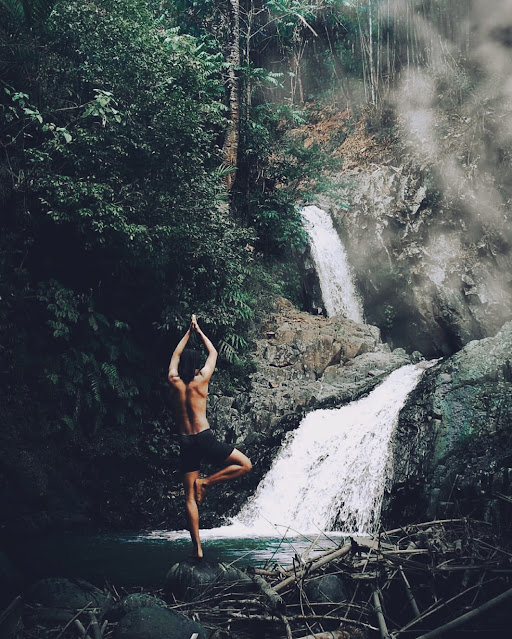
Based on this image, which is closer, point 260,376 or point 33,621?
point 33,621

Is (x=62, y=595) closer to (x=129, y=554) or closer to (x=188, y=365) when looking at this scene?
(x=188, y=365)

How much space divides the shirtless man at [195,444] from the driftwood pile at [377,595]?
857 millimetres

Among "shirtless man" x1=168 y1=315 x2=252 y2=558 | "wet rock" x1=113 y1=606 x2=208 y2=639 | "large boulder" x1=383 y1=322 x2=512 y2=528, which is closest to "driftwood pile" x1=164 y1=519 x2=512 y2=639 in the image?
"wet rock" x1=113 y1=606 x2=208 y2=639

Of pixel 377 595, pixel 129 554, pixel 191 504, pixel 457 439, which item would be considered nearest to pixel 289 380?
pixel 457 439

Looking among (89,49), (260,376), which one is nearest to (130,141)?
(89,49)

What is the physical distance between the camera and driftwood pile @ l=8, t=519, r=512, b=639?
9.29ft

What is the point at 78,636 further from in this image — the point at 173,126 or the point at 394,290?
the point at 394,290

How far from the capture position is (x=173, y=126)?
31.9 ft

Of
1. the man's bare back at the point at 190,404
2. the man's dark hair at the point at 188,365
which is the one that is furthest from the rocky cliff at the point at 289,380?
the man's dark hair at the point at 188,365

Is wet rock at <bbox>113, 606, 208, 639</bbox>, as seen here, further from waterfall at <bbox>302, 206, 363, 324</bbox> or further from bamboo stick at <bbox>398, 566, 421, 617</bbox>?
waterfall at <bbox>302, 206, 363, 324</bbox>

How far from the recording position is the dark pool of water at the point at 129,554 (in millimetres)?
5316

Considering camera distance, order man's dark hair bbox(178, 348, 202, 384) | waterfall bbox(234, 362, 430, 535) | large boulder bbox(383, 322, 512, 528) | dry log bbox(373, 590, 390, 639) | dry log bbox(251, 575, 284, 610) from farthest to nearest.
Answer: waterfall bbox(234, 362, 430, 535), large boulder bbox(383, 322, 512, 528), man's dark hair bbox(178, 348, 202, 384), dry log bbox(251, 575, 284, 610), dry log bbox(373, 590, 390, 639)

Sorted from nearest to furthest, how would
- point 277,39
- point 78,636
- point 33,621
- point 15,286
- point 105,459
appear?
point 78,636 → point 33,621 → point 15,286 → point 105,459 → point 277,39

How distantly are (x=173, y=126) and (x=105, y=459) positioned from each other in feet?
20.9
